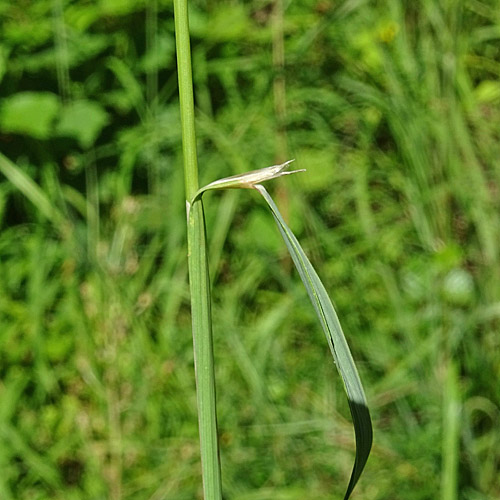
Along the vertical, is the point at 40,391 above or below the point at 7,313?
below

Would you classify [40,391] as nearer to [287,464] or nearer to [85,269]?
[85,269]

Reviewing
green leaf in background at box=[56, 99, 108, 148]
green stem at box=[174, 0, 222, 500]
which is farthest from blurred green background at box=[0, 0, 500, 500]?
green stem at box=[174, 0, 222, 500]

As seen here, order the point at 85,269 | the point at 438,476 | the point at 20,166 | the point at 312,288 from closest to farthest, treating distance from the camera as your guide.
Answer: the point at 312,288 → the point at 438,476 → the point at 85,269 → the point at 20,166

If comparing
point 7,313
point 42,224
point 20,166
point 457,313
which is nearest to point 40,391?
point 7,313

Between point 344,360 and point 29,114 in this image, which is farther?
point 29,114

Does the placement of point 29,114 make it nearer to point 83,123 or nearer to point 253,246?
point 83,123

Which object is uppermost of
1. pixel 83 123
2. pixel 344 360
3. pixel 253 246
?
pixel 83 123

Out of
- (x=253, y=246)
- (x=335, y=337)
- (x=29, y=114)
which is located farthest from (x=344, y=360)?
(x=29, y=114)
